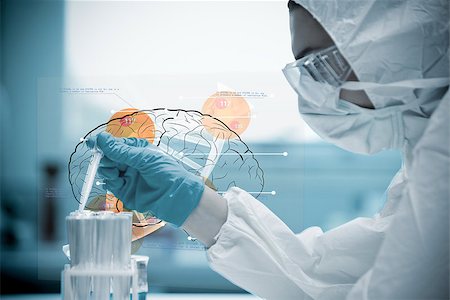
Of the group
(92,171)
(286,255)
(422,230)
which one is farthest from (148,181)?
(422,230)

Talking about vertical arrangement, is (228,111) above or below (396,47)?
below

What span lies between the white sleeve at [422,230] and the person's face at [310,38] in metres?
0.20

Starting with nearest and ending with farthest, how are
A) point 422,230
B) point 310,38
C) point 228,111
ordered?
1. point 422,230
2. point 310,38
3. point 228,111

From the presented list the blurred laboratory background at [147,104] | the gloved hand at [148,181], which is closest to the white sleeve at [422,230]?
the gloved hand at [148,181]

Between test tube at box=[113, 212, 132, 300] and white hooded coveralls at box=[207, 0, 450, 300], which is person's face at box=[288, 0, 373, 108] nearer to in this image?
white hooded coveralls at box=[207, 0, 450, 300]

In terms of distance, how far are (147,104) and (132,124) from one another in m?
0.09

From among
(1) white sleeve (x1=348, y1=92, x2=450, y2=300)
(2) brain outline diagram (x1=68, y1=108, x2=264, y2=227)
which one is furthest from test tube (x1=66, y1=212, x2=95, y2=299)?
(2) brain outline diagram (x1=68, y1=108, x2=264, y2=227)

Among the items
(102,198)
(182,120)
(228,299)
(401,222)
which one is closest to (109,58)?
(182,120)

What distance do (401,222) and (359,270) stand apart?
0.94 feet

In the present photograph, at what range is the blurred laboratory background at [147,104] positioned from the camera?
146cm

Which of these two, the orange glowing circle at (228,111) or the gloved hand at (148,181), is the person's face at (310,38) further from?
the orange glowing circle at (228,111)

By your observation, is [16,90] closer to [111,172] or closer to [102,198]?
[102,198]

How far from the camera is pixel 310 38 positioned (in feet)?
2.84

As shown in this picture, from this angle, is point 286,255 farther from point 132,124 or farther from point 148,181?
point 132,124
